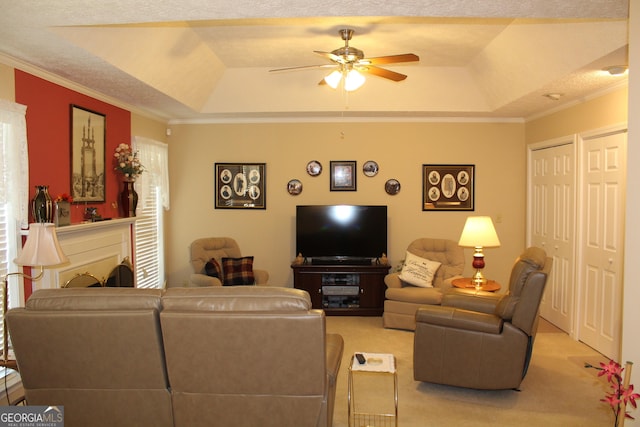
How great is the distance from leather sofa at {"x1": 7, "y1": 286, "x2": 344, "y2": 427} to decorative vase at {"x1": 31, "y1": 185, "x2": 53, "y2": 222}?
4.58 ft

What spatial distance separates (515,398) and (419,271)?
2.26m

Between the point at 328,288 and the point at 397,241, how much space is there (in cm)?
121

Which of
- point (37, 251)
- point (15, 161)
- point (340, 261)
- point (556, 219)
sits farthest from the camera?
point (340, 261)

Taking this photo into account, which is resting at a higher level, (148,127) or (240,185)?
(148,127)

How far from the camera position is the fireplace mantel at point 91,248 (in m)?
4.10

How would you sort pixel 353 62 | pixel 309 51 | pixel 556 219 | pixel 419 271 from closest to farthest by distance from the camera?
1. pixel 353 62
2. pixel 309 51
3. pixel 556 219
4. pixel 419 271

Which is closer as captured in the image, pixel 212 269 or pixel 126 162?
pixel 126 162

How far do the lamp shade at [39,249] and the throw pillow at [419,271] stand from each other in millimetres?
3968

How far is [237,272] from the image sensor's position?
20.0ft

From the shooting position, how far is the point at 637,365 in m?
2.75

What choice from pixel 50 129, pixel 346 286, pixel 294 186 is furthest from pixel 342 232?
pixel 50 129

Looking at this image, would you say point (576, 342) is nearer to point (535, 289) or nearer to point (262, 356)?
point (535, 289)

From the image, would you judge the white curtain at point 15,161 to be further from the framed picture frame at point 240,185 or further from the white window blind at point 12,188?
the framed picture frame at point 240,185

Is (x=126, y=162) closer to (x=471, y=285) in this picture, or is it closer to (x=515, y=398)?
(x=471, y=285)
